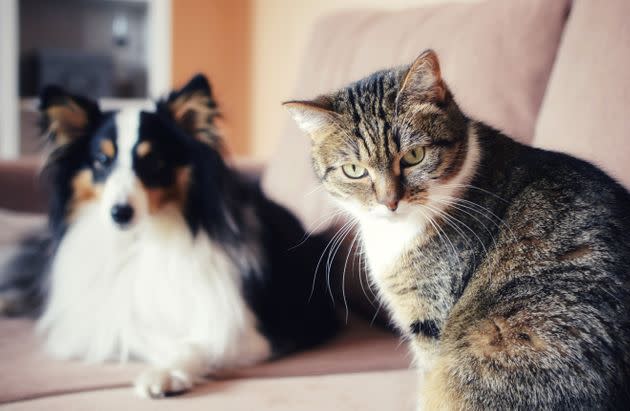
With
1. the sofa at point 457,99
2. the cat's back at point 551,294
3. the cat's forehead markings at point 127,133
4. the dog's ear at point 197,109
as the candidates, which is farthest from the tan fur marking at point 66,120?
the cat's back at point 551,294

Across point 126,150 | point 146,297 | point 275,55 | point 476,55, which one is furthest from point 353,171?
point 275,55

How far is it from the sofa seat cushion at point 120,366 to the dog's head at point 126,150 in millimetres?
330

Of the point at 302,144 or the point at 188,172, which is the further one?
the point at 302,144

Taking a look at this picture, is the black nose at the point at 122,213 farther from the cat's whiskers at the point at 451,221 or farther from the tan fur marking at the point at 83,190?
the cat's whiskers at the point at 451,221

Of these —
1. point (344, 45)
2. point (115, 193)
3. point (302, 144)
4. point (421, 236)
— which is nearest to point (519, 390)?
point (421, 236)

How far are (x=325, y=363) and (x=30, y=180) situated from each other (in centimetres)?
128

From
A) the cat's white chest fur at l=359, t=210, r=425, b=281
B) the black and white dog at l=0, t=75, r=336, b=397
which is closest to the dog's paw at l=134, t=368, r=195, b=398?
the black and white dog at l=0, t=75, r=336, b=397

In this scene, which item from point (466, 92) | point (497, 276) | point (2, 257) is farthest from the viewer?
point (2, 257)

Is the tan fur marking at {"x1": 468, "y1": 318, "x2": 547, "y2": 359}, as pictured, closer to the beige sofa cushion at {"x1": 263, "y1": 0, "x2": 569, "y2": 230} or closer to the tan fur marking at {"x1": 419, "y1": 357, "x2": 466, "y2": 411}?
the tan fur marking at {"x1": 419, "y1": 357, "x2": 466, "y2": 411}

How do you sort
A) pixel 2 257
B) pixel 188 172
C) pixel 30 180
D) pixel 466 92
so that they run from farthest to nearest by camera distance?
pixel 30 180 < pixel 2 257 < pixel 188 172 < pixel 466 92

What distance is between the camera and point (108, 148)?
4.83ft

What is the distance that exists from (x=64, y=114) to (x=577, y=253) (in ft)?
3.93

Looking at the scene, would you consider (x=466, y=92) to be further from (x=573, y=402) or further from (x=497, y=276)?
(x=573, y=402)

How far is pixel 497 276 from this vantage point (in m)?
1.02
